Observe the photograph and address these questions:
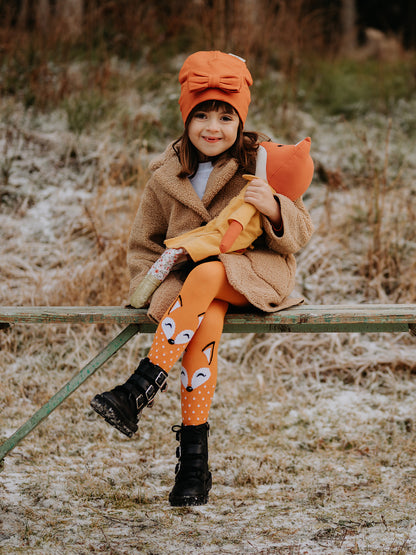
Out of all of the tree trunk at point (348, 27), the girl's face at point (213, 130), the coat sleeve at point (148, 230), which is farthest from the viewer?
the tree trunk at point (348, 27)

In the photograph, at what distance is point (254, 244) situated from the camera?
8.38 feet

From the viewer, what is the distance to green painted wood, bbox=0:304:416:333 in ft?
7.73

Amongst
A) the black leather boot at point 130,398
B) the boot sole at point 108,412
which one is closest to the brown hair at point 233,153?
the black leather boot at point 130,398

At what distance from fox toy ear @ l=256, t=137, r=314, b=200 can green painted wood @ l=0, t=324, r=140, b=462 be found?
0.76 m

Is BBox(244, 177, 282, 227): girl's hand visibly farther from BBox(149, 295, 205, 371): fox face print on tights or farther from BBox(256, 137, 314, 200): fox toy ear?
BBox(149, 295, 205, 371): fox face print on tights

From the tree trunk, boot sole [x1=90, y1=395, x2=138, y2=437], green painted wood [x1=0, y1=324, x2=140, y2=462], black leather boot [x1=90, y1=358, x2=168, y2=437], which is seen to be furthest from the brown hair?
the tree trunk

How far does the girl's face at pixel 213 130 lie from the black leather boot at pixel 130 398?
821 mm

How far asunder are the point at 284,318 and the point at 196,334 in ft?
1.04

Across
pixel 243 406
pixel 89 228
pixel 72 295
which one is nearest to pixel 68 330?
pixel 72 295

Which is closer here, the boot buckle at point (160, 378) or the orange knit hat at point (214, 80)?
the boot buckle at point (160, 378)

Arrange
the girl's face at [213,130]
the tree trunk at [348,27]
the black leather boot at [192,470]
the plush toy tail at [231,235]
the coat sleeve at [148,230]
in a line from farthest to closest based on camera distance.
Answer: the tree trunk at [348,27] → the coat sleeve at [148,230] → the girl's face at [213,130] → the plush toy tail at [231,235] → the black leather boot at [192,470]

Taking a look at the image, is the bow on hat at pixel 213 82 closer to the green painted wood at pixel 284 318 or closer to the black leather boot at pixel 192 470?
the green painted wood at pixel 284 318

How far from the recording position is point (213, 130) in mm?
2418

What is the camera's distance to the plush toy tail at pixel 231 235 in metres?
2.32
